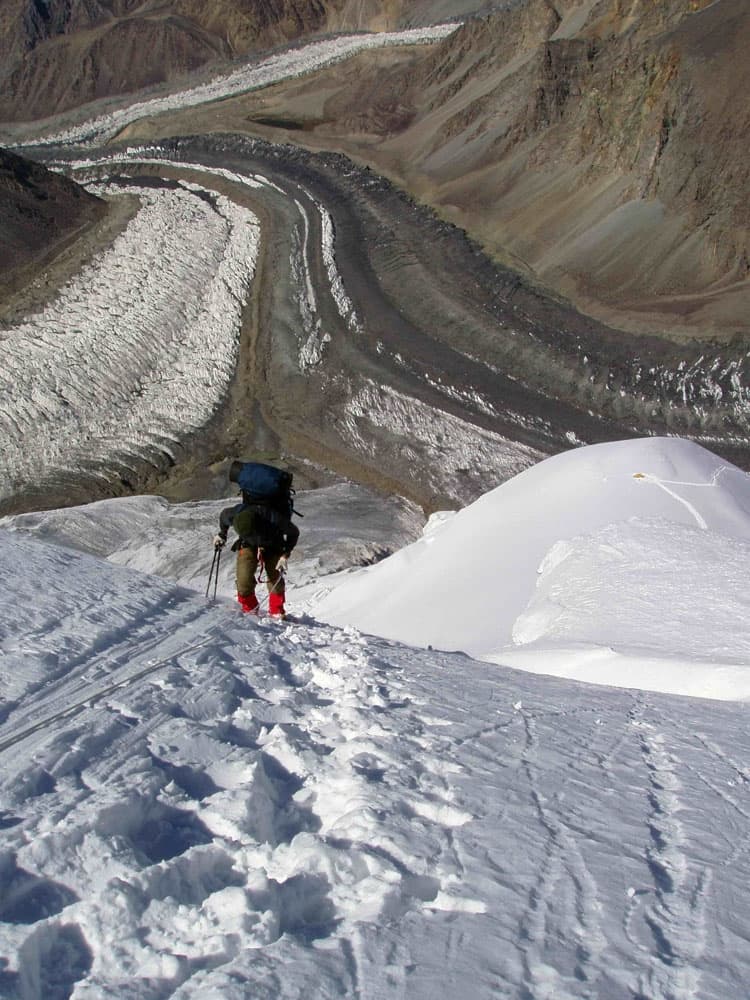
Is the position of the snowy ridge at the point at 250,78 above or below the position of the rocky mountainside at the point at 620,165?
above

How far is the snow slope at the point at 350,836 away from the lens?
Answer: 8.69ft

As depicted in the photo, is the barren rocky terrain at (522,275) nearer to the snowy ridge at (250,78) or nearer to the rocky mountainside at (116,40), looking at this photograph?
the snowy ridge at (250,78)

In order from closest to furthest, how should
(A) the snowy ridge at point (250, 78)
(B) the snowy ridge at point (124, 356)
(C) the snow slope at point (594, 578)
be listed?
(C) the snow slope at point (594, 578)
(B) the snowy ridge at point (124, 356)
(A) the snowy ridge at point (250, 78)

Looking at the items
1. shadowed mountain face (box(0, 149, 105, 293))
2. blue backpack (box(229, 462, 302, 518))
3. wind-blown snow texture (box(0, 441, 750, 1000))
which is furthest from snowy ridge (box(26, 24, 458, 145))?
Answer: wind-blown snow texture (box(0, 441, 750, 1000))

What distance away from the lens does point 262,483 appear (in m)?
7.26

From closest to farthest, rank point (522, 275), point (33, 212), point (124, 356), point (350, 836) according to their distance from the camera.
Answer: point (350, 836), point (124, 356), point (522, 275), point (33, 212)

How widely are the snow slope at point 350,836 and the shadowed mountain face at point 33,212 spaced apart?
73.0 ft

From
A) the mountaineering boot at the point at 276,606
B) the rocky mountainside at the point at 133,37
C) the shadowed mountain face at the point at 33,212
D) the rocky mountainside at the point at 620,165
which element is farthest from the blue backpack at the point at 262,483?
the rocky mountainside at the point at 133,37

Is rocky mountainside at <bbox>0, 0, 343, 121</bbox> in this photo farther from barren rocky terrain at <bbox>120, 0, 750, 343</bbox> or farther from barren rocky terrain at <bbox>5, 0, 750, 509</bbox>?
barren rocky terrain at <bbox>5, 0, 750, 509</bbox>

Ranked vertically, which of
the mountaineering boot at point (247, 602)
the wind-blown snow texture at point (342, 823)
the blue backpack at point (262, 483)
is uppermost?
the blue backpack at point (262, 483)

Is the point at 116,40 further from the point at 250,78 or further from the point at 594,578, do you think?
the point at 594,578

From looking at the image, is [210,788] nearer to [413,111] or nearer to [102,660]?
[102,660]

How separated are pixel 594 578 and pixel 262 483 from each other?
313 cm

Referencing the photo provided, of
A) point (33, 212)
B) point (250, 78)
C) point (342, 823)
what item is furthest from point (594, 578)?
point (250, 78)
